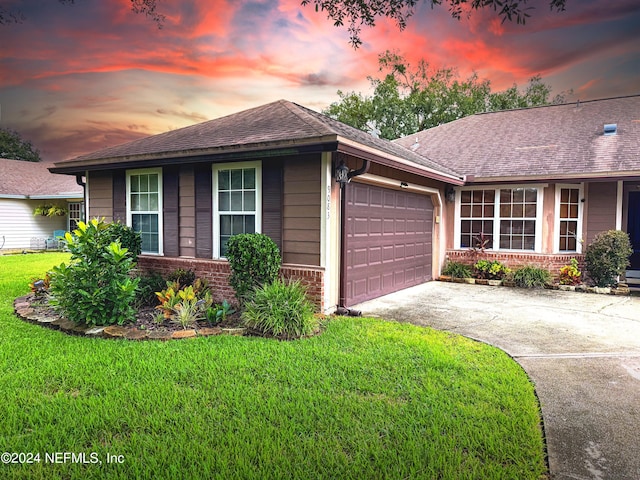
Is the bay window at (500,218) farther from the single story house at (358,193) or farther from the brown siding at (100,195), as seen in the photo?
the brown siding at (100,195)

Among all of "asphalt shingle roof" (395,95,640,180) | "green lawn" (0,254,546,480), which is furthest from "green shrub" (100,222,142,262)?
"asphalt shingle roof" (395,95,640,180)

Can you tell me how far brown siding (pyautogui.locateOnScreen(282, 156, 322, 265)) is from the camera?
652 cm

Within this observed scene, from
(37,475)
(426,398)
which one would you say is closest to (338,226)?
(426,398)

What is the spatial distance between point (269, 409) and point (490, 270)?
8889mm

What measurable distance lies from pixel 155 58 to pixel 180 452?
9402 mm

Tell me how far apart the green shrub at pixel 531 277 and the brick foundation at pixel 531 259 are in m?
A: 0.24

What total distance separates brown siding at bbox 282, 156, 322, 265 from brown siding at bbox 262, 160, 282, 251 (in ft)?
0.34

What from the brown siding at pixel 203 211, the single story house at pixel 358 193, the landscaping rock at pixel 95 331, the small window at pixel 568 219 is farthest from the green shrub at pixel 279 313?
the small window at pixel 568 219

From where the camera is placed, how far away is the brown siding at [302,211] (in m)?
6.52

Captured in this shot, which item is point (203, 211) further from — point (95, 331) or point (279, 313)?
point (279, 313)

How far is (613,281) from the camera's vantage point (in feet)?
31.5

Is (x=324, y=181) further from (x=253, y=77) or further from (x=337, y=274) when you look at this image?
(x=253, y=77)

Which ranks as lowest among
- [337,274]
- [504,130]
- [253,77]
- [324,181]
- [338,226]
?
[337,274]

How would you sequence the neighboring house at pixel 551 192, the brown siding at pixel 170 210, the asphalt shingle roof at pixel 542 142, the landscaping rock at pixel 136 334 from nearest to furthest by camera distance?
the landscaping rock at pixel 136 334
the brown siding at pixel 170 210
the neighboring house at pixel 551 192
the asphalt shingle roof at pixel 542 142
